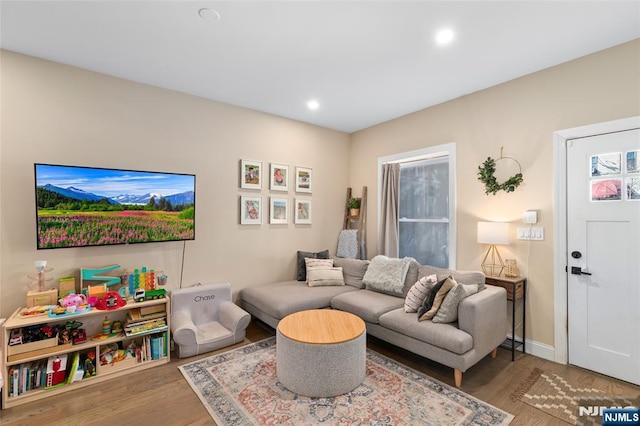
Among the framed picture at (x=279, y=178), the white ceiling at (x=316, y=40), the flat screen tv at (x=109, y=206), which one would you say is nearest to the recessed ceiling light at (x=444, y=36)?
the white ceiling at (x=316, y=40)

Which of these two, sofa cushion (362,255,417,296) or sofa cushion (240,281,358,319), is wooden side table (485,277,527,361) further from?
sofa cushion (240,281,358,319)

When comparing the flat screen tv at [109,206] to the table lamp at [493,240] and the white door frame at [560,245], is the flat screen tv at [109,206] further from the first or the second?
the white door frame at [560,245]

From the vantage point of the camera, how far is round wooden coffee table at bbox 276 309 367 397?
7.55 ft

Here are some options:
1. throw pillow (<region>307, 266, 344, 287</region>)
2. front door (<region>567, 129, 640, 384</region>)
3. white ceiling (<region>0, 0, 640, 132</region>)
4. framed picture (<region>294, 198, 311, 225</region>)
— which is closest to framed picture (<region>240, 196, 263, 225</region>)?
framed picture (<region>294, 198, 311, 225</region>)

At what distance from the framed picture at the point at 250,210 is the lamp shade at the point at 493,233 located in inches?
107

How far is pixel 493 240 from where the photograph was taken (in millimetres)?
3068

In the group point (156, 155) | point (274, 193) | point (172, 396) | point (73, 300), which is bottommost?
point (172, 396)

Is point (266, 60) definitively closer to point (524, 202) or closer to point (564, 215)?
point (524, 202)

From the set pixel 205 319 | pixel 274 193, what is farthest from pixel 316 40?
pixel 205 319

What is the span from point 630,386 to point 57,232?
5.13m

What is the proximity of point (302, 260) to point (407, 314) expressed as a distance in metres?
1.79

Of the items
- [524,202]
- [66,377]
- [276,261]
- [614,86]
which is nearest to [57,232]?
[66,377]

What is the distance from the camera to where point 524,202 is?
310 cm

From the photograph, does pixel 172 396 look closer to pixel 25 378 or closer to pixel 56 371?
pixel 56 371
